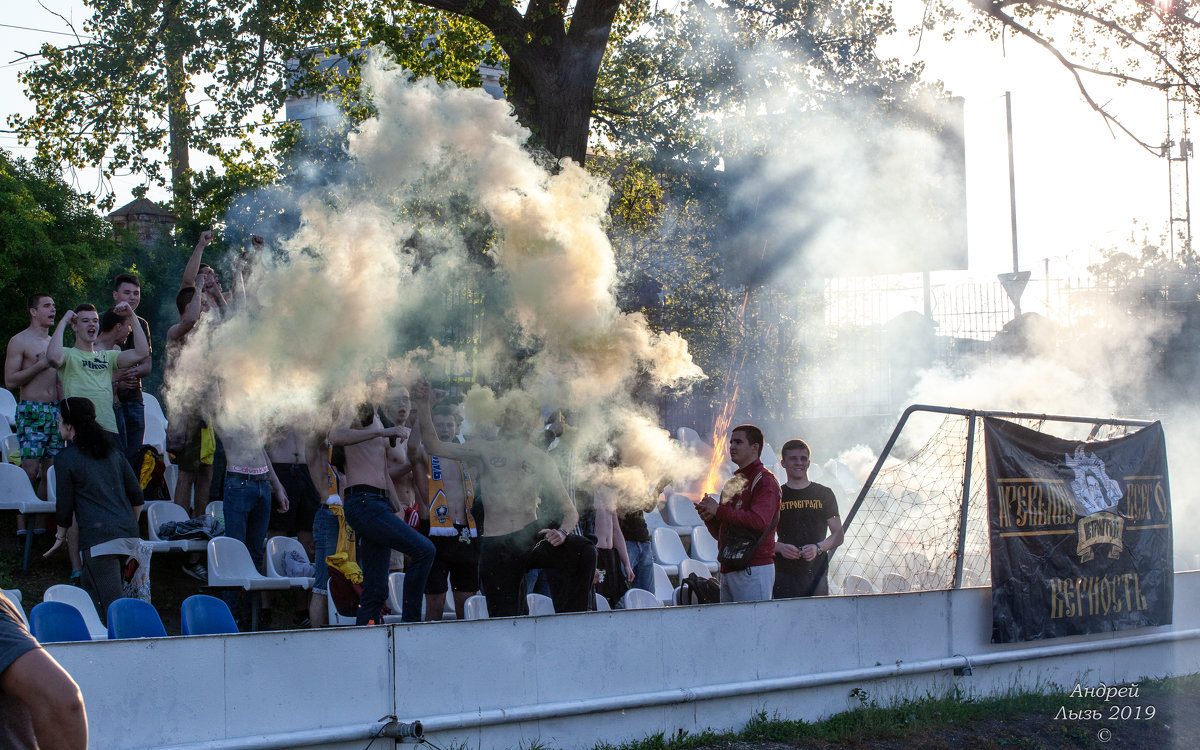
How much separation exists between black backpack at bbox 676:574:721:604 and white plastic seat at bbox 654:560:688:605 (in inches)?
27.2

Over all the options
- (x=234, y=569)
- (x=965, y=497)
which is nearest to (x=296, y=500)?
(x=234, y=569)

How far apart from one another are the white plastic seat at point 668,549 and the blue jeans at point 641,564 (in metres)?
1.09

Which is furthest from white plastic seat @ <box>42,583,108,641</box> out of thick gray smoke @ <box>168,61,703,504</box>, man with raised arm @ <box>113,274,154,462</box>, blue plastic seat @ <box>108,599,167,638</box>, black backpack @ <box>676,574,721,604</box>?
black backpack @ <box>676,574,721,604</box>

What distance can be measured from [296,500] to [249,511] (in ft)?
1.83

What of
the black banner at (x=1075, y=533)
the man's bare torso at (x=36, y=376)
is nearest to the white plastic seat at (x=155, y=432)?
the man's bare torso at (x=36, y=376)

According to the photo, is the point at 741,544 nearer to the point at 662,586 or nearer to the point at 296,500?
the point at 662,586

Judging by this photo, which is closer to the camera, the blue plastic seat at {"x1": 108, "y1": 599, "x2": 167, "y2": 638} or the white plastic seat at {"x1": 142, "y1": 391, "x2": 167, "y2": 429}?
the blue plastic seat at {"x1": 108, "y1": 599, "x2": 167, "y2": 638}

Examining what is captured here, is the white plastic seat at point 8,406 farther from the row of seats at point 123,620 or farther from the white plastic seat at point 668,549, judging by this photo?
the white plastic seat at point 668,549

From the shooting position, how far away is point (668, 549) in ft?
33.7

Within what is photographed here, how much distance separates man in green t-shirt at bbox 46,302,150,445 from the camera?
7484 mm

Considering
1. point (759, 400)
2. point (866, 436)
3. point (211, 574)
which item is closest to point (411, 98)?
point (211, 574)

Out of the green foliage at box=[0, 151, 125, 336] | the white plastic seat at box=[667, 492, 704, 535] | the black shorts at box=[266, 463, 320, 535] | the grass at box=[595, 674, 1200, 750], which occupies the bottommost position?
the grass at box=[595, 674, 1200, 750]

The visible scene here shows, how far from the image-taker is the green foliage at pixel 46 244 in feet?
48.9

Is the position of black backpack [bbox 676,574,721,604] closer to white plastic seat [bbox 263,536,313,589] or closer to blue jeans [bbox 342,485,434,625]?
blue jeans [bbox 342,485,434,625]
